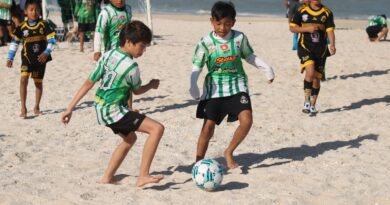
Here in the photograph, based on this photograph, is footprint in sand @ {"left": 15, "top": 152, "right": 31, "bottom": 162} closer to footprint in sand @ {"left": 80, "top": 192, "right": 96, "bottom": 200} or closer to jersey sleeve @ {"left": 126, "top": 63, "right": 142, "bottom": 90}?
footprint in sand @ {"left": 80, "top": 192, "right": 96, "bottom": 200}

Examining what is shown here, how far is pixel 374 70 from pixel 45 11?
8342 millimetres

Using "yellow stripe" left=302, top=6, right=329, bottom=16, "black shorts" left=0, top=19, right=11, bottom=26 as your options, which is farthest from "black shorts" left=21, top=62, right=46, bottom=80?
"black shorts" left=0, top=19, right=11, bottom=26

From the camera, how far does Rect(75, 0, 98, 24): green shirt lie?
1633 cm

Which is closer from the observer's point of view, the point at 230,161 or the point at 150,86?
the point at 150,86

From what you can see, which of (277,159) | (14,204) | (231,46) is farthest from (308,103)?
(14,204)

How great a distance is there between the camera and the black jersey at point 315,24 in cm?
933

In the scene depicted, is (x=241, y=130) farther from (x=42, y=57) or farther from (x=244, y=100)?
(x=42, y=57)

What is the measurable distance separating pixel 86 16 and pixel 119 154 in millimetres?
10942

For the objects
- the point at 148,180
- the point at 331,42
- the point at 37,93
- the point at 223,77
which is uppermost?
the point at 223,77

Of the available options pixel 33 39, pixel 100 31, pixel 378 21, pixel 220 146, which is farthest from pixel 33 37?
pixel 378 21

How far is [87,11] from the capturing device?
644 inches

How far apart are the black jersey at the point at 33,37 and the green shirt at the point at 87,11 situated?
7.31 meters

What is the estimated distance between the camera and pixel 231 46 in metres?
6.30

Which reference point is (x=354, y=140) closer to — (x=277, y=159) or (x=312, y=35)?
(x=277, y=159)
